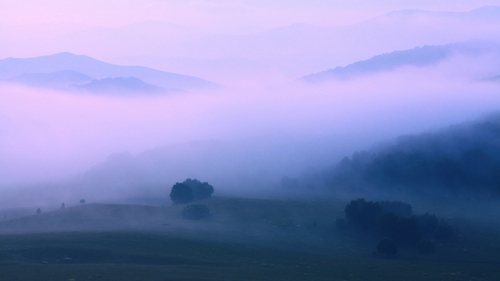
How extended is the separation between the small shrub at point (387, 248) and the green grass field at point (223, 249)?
2.16m

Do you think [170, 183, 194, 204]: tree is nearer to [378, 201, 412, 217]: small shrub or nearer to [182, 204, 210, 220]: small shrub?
[182, 204, 210, 220]: small shrub

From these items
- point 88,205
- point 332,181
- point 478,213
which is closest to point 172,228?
point 88,205

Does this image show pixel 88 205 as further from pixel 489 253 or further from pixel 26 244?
pixel 489 253

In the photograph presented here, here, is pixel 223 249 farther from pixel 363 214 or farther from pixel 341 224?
pixel 363 214

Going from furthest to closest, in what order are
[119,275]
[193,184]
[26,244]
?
[193,184], [26,244], [119,275]

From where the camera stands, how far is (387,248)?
9531cm

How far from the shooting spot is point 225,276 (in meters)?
66.1

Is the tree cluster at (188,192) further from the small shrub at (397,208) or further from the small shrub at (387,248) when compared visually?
the small shrub at (387,248)

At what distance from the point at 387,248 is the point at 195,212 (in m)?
46.0

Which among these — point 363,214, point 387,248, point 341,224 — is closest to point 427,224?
point 363,214

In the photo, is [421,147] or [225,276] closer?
[225,276]

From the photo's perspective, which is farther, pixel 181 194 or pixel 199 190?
pixel 199 190

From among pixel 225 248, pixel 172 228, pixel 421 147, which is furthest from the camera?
pixel 421 147

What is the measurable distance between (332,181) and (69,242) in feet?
331
